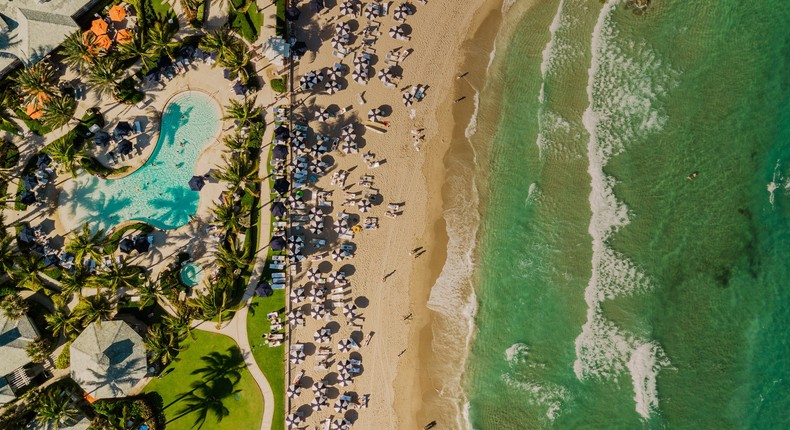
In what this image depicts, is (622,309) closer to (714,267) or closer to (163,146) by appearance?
(714,267)

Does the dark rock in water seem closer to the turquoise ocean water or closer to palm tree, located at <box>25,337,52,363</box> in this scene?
the turquoise ocean water

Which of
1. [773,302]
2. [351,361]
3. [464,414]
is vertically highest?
[773,302]

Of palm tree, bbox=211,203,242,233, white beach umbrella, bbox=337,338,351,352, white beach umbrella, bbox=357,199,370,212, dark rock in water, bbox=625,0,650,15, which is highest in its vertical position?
dark rock in water, bbox=625,0,650,15

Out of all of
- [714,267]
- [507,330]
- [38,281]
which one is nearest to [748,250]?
[714,267]

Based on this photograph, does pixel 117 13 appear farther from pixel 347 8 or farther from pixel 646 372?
pixel 646 372

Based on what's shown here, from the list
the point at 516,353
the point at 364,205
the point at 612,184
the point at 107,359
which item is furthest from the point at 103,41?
the point at 612,184

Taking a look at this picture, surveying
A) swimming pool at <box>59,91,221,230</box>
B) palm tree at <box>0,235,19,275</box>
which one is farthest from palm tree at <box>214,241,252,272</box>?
palm tree at <box>0,235,19,275</box>
